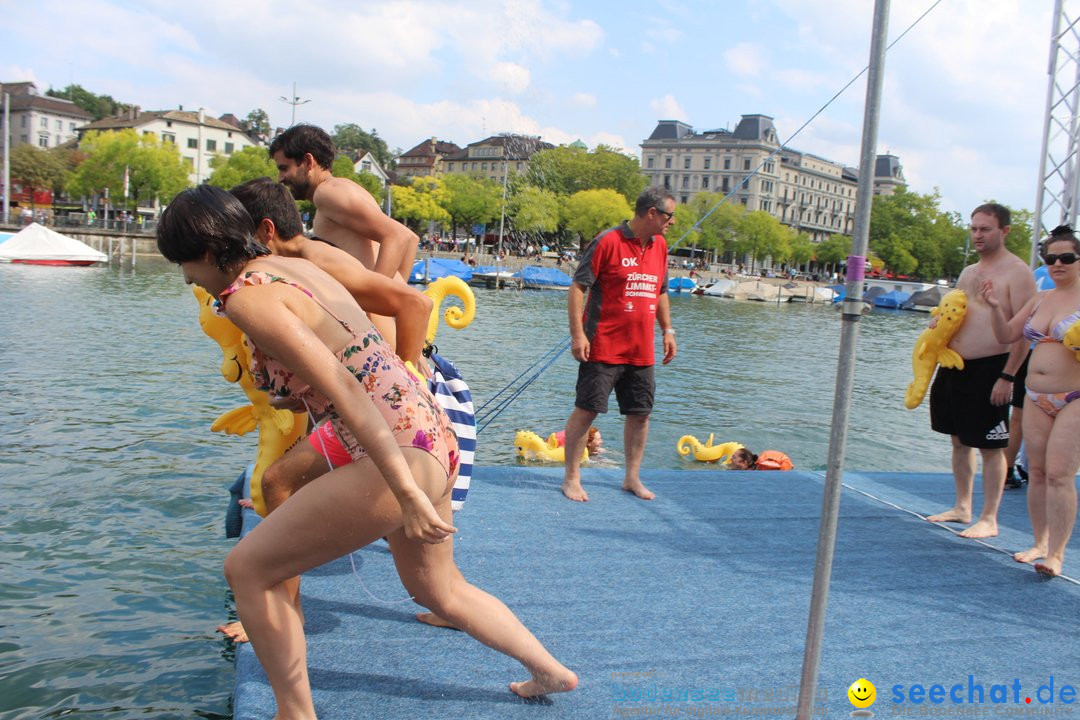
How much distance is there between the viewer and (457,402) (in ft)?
13.3

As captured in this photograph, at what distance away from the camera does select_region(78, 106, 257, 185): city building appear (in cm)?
8956

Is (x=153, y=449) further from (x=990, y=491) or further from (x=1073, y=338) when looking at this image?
(x=1073, y=338)

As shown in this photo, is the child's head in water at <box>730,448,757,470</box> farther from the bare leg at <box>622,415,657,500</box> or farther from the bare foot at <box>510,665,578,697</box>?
the bare foot at <box>510,665,578,697</box>

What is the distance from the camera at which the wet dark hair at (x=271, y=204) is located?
3.17m

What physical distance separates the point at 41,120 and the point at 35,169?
1507 inches

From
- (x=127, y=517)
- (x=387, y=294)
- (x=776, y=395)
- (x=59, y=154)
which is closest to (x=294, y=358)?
(x=387, y=294)

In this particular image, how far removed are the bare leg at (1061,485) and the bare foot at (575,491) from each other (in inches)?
104

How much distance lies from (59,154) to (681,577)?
299 ft

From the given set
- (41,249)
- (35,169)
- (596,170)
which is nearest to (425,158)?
(596,170)

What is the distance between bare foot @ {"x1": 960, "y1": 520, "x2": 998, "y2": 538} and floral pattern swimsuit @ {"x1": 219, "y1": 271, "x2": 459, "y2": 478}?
158 inches

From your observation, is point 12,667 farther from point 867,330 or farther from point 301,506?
point 867,330

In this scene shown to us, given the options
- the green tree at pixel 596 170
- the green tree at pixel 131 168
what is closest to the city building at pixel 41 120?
the green tree at pixel 131 168

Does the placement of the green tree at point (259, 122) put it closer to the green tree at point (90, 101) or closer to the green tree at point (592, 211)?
the green tree at point (90, 101)

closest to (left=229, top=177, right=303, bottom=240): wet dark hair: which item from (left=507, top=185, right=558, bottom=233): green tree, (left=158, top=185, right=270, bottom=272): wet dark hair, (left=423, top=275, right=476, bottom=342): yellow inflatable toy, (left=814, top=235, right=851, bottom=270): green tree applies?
(left=158, top=185, right=270, bottom=272): wet dark hair
